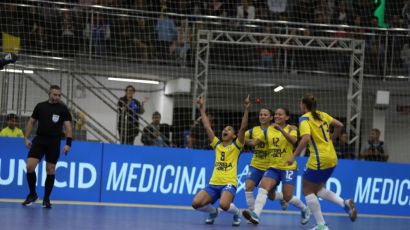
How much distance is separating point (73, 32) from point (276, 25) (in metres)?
6.36

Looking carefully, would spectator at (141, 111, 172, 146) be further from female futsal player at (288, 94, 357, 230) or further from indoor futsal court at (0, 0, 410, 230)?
female futsal player at (288, 94, 357, 230)

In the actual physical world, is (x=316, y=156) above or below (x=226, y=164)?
above

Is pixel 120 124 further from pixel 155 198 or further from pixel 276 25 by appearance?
pixel 276 25

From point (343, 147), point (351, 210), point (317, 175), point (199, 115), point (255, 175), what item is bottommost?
point (351, 210)

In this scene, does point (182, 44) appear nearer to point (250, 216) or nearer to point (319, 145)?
point (250, 216)

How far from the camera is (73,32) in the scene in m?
21.0

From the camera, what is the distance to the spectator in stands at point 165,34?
21875 mm

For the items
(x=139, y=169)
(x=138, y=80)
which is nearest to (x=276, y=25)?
(x=138, y=80)

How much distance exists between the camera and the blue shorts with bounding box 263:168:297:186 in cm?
1348

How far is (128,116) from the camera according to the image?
64.2 feet

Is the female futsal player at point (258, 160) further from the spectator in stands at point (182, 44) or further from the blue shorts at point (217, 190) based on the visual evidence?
the spectator in stands at point (182, 44)

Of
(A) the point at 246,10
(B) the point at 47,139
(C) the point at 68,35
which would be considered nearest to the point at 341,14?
(A) the point at 246,10

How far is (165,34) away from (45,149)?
836 cm

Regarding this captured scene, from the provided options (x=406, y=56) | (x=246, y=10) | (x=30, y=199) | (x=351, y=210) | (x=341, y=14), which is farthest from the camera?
(x=341, y=14)
